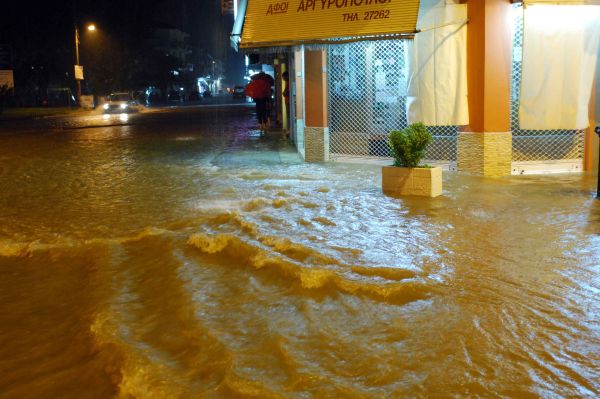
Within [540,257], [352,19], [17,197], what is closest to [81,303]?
[540,257]

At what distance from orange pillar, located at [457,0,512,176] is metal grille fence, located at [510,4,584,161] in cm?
50

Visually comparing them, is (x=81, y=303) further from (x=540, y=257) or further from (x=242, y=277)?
(x=540, y=257)

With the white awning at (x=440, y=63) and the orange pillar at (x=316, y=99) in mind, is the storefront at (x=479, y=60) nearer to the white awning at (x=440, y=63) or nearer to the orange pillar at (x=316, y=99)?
the white awning at (x=440, y=63)

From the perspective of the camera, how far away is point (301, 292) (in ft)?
17.5

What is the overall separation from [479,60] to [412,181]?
9.96 ft

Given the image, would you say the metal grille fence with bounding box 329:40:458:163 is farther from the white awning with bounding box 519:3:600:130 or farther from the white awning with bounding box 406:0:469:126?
the white awning with bounding box 519:3:600:130

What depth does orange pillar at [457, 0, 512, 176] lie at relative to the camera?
1087 centimetres

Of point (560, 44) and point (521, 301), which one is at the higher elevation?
point (560, 44)

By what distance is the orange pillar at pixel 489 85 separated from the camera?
10.9 metres

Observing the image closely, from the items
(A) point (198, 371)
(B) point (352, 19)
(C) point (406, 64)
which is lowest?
(A) point (198, 371)

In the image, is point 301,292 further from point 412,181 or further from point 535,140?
point 535,140

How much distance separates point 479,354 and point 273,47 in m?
9.50

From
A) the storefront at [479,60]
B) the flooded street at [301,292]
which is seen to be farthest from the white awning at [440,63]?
the flooded street at [301,292]

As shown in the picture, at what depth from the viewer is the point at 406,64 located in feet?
38.5
